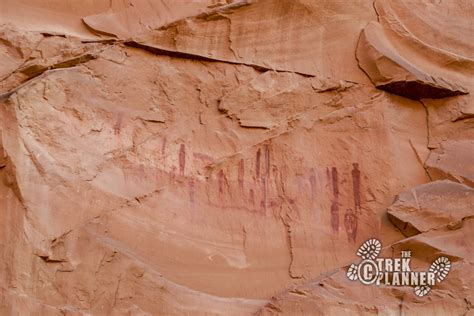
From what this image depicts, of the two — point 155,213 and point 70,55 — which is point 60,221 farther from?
point 70,55

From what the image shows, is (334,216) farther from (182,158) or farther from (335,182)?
(182,158)

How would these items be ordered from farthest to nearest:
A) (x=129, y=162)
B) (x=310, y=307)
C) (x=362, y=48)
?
(x=362, y=48) → (x=129, y=162) → (x=310, y=307)

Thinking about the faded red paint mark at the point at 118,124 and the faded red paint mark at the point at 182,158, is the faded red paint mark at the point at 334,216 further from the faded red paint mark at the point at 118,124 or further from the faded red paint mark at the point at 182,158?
the faded red paint mark at the point at 118,124

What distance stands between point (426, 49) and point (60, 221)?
242 centimetres

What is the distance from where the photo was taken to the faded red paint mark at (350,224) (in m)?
4.79

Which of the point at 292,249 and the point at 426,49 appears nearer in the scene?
the point at 292,249

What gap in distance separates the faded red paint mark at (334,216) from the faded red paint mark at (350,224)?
1.9 inches

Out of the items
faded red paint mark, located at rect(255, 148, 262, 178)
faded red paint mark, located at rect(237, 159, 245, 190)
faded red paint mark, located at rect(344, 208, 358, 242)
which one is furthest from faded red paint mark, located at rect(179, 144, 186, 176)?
faded red paint mark, located at rect(344, 208, 358, 242)

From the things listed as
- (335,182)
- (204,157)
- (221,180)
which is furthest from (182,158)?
(335,182)

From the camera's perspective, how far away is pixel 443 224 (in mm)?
4656

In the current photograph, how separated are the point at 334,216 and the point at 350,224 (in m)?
0.10

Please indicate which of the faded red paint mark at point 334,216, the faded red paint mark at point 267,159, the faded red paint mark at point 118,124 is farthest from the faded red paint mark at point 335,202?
the faded red paint mark at point 118,124

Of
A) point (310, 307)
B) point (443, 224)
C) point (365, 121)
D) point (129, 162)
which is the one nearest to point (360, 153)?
point (365, 121)

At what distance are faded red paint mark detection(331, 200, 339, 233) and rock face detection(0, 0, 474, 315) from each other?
0.04 ft
